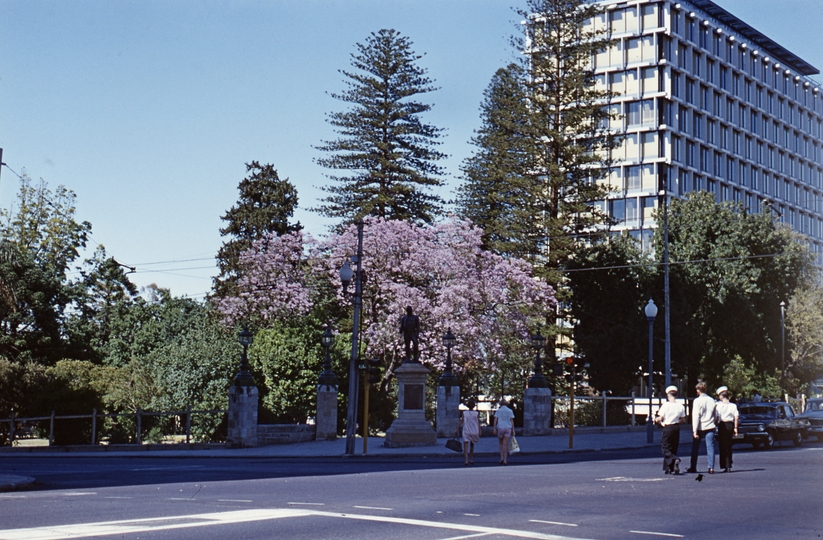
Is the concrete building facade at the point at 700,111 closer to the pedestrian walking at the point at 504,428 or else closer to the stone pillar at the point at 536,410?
the stone pillar at the point at 536,410

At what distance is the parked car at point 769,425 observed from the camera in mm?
34125

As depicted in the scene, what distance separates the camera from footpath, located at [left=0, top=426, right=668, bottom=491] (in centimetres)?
3067

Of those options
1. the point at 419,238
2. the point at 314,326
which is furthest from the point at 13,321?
the point at 419,238

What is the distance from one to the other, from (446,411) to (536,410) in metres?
4.61

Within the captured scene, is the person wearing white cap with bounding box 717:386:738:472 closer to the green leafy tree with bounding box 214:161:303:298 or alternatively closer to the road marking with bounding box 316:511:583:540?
the road marking with bounding box 316:511:583:540

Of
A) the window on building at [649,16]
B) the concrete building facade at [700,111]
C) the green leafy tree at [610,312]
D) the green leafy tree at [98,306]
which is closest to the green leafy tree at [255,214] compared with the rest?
the green leafy tree at [98,306]

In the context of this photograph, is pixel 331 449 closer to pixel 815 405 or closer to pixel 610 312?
pixel 815 405

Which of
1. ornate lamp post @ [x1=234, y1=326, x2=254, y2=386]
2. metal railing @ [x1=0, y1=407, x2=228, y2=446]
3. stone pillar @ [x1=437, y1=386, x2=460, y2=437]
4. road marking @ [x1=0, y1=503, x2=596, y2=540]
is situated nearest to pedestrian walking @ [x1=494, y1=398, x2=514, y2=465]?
ornate lamp post @ [x1=234, y1=326, x2=254, y2=386]

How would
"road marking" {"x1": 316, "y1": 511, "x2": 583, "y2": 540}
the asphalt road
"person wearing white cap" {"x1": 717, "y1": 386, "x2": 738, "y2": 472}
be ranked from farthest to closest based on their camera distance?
"person wearing white cap" {"x1": 717, "y1": 386, "x2": 738, "y2": 472}
the asphalt road
"road marking" {"x1": 316, "y1": 511, "x2": 583, "y2": 540}

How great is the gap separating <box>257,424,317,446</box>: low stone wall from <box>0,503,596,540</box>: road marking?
78.2ft

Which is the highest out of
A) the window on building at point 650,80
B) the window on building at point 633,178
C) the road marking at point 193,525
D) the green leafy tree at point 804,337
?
the window on building at point 650,80

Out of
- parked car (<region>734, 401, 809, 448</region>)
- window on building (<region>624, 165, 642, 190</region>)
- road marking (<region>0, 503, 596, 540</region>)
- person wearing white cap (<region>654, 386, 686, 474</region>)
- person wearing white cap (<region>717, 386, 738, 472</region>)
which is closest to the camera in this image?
road marking (<region>0, 503, 596, 540</region>)

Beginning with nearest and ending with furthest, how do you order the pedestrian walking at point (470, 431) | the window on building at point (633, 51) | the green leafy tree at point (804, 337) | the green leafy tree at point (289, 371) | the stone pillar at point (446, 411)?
the pedestrian walking at point (470, 431)
the stone pillar at point (446, 411)
the green leafy tree at point (289, 371)
the green leafy tree at point (804, 337)
the window on building at point (633, 51)

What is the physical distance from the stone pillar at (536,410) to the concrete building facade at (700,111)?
44157mm
